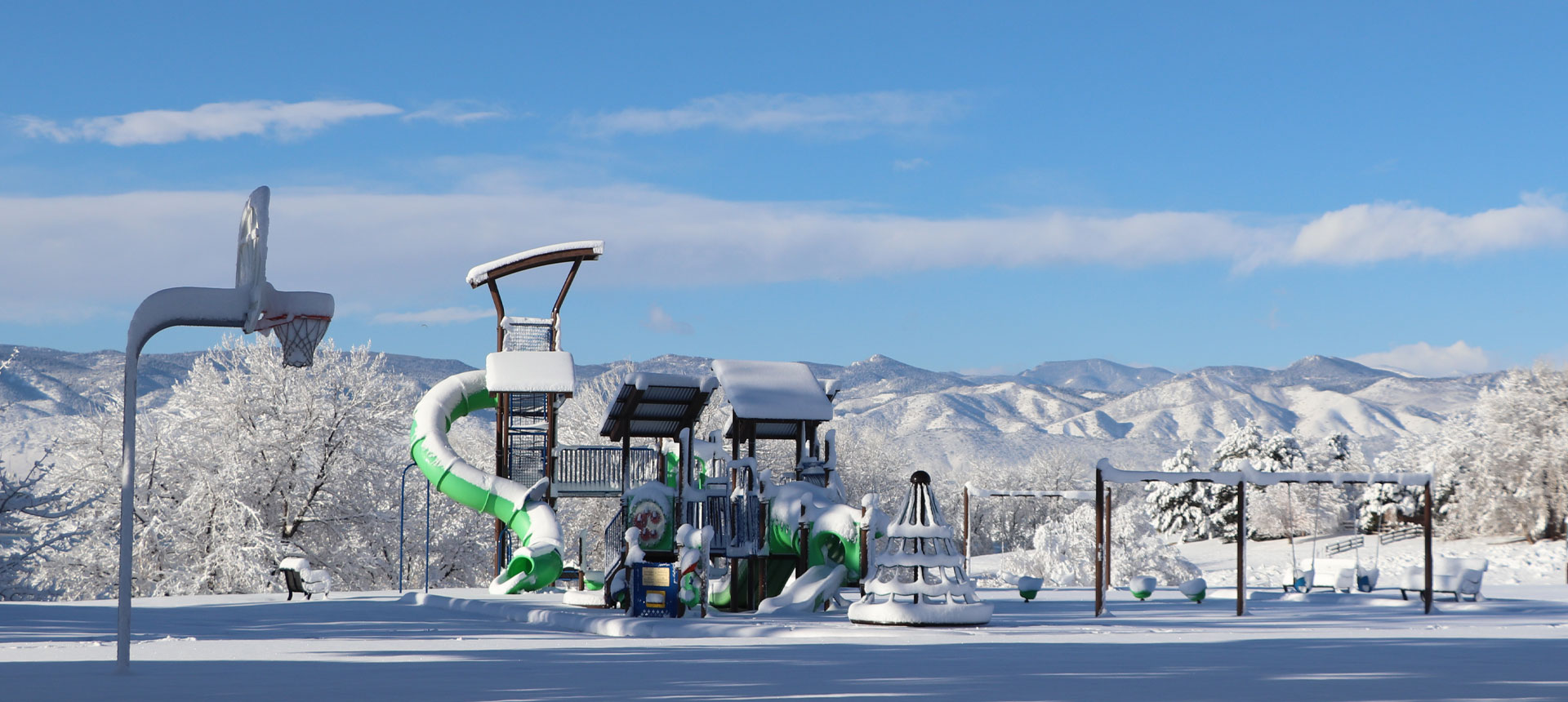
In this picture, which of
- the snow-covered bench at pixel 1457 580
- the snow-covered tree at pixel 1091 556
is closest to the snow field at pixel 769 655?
the snow-covered bench at pixel 1457 580

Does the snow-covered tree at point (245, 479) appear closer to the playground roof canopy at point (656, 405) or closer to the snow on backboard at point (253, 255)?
the playground roof canopy at point (656, 405)

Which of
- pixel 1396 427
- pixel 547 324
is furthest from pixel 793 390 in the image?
pixel 1396 427

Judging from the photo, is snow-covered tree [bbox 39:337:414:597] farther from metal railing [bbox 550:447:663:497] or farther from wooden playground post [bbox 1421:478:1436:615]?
wooden playground post [bbox 1421:478:1436:615]

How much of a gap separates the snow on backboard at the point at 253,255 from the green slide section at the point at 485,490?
43.2 feet

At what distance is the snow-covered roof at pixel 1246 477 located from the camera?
21.3 metres

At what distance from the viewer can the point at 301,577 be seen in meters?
25.1

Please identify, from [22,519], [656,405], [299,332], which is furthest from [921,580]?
[22,519]

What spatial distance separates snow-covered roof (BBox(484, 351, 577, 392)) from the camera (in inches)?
1094

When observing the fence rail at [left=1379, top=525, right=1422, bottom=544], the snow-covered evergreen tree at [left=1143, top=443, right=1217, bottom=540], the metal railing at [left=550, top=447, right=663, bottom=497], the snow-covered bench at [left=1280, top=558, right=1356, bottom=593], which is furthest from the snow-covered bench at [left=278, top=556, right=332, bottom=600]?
the snow-covered evergreen tree at [left=1143, top=443, right=1217, bottom=540]

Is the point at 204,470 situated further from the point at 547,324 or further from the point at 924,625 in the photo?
the point at 924,625

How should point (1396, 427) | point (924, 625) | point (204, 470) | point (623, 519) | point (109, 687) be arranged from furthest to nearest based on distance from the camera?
point (1396, 427) → point (204, 470) → point (623, 519) → point (924, 625) → point (109, 687)

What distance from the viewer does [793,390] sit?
81.3ft

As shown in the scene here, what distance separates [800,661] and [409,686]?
13.3 ft

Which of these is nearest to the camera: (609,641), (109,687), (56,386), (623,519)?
(109,687)
